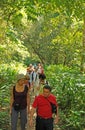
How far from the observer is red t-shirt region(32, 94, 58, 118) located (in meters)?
6.41

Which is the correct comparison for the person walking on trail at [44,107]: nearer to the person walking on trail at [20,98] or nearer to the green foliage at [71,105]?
the person walking on trail at [20,98]

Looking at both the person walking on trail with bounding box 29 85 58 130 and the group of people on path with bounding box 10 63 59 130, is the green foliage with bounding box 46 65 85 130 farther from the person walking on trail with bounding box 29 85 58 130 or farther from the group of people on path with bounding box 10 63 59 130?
the person walking on trail with bounding box 29 85 58 130

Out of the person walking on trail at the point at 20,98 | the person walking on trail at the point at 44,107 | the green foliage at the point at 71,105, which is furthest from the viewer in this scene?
the green foliage at the point at 71,105

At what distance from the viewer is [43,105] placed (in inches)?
253

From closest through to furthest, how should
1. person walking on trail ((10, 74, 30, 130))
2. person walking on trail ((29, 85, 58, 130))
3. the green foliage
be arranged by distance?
person walking on trail ((29, 85, 58, 130))
person walking on trail ((10, 74, 30, 130))
the green foliage

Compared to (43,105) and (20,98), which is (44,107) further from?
(20,98)

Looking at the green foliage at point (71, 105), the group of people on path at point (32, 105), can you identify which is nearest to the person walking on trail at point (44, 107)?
the group of people on path at point (32, 105)

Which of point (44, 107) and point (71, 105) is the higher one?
point (71, 105)

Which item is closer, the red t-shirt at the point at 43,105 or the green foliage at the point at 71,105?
the red t-shirt at the point at 43,105

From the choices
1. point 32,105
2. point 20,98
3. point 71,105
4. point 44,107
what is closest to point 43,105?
point 44,107

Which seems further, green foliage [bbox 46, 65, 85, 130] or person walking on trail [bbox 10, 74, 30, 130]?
green foliage [bbox 46, 65, 85, 130]

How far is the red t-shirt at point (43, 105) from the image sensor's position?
6.41 metres

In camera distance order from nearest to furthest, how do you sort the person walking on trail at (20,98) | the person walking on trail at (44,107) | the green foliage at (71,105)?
the person walking on trail at (44,107) < the person walking on trail at (20,98) < the green foliage at (71,105)

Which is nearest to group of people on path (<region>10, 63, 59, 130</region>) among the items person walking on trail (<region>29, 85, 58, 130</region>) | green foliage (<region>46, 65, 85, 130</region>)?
person walking on trail (<region>29, 85, 58, 130</region>)
